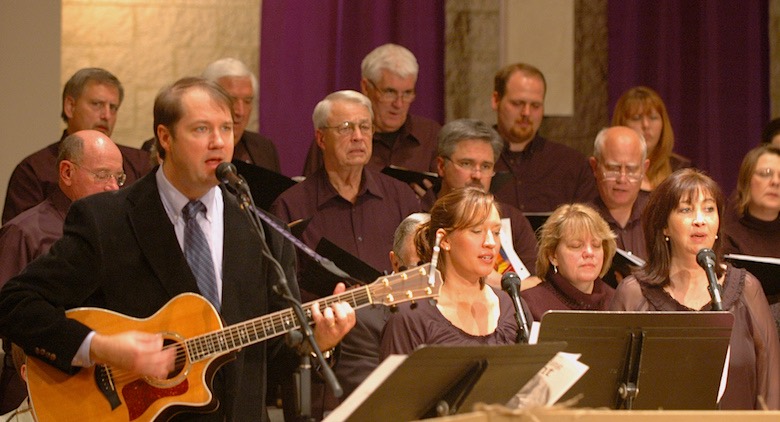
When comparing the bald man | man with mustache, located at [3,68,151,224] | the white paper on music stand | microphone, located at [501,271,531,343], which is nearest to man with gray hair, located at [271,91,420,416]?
the bald man

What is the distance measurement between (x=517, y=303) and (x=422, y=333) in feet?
1.04

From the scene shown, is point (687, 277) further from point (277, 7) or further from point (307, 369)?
point (277, 7)

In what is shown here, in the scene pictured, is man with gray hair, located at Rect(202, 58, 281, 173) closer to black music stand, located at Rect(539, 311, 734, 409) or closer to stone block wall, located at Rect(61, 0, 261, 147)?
stone block wall, located at Rect(61, 0, 261, 147)

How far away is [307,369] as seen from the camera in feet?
10.3

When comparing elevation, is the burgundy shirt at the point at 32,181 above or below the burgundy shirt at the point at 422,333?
above

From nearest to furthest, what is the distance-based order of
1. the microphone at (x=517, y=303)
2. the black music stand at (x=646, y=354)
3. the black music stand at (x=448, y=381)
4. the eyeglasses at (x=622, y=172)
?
the black music stand at (x=448, y=381), the black music stand at (x=646, y=354), the microphone at (x=517, y=303), the eyeglasses at (x=622, y=172)

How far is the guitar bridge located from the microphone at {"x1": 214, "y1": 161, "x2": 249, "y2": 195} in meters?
0.69

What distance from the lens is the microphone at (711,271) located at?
3.99 metres

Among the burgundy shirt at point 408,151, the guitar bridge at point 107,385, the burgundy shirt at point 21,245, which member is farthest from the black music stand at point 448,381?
the burgundy shirt at point 408,151

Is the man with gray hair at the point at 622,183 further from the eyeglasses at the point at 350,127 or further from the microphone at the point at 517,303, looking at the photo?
the microphone at the point at 517,303

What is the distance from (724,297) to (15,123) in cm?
358

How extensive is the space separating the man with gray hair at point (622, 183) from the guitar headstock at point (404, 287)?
2338mm

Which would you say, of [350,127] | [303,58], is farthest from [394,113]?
[303,58]

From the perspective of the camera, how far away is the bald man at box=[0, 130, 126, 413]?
15.0 feet
